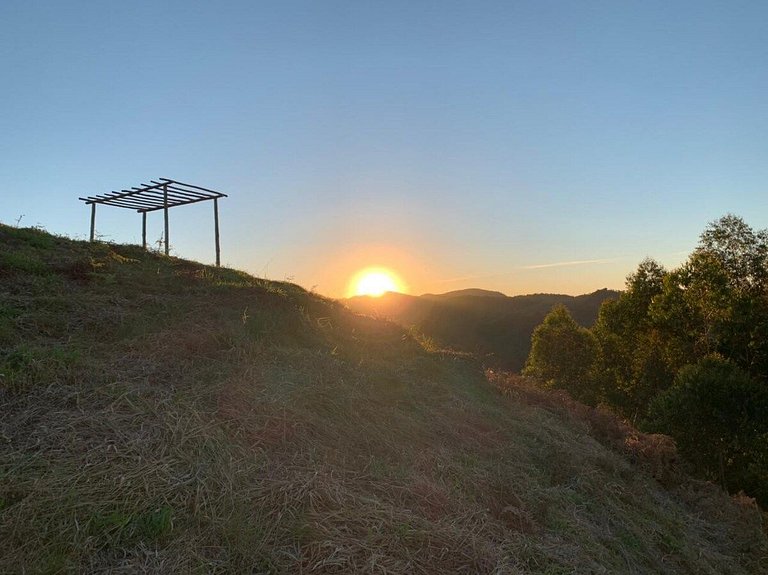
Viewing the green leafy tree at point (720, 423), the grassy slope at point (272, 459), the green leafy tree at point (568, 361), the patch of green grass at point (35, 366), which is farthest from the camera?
the green leafy tree at point (568, 361)

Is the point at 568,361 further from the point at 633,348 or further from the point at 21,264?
the point at 21,264

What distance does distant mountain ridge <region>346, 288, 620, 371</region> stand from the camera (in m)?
52.8

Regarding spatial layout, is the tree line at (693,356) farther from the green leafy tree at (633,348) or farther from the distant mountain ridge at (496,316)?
the distant mountain ridge at (496,316)

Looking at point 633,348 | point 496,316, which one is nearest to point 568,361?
point 633,348

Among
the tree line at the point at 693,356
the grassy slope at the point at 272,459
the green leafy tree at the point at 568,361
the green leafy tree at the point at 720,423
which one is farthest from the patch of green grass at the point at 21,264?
the green leafy tree at the point at 568,361

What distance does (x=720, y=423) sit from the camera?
460 inches

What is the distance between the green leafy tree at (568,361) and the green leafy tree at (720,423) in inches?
387

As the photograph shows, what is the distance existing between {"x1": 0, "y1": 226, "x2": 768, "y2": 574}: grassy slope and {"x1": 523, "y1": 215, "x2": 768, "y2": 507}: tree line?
4740 mm

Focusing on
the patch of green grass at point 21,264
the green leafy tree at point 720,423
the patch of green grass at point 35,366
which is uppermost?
the patch of green grass at point 21,264

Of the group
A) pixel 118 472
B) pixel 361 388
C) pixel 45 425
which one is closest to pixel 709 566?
pixel 361 388

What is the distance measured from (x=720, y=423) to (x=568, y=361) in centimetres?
1104

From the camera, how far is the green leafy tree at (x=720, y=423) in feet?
37.6

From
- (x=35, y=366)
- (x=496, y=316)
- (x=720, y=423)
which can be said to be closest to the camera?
(x=35, y=366)

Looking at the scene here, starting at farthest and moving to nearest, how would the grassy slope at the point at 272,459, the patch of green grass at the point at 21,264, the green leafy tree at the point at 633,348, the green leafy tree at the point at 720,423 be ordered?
the green leafy tree at the point at 633,348 < the green leafy tree at the point at 720,423 < the patch of green grass at the point at 21,264 < the grassy slope at the point at 272,459
